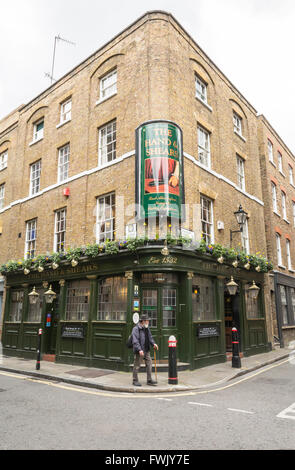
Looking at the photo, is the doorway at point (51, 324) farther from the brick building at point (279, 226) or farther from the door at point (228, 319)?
the brick building at point (279, 226)

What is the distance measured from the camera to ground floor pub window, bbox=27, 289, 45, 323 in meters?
14.0

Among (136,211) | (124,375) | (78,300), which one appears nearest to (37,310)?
(78,300)

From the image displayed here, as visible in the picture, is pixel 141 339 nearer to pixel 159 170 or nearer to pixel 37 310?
pixel 159 170

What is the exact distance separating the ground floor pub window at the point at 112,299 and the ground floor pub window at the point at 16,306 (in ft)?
18.4

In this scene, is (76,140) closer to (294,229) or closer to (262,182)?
(262,182)

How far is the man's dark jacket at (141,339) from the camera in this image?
26.4ft

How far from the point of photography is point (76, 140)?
14.3 m

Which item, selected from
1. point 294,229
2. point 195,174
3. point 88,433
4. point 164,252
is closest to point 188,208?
point 195,174

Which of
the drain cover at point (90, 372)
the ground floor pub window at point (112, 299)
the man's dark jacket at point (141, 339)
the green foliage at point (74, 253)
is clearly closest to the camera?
the man's dark jacket at point (141, 339)

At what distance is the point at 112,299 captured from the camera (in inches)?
434

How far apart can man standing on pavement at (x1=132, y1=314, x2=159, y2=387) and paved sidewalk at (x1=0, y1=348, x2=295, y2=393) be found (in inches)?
9.8

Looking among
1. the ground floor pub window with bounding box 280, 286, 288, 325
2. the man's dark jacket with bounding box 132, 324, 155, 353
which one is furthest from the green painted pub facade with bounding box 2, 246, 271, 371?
the ground floor pub window with bounding box 280, 286, 288, 325

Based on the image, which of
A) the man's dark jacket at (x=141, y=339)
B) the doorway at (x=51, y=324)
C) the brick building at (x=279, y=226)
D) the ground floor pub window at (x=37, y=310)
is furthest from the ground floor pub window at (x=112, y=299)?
the brick building at (x=279, y=226)

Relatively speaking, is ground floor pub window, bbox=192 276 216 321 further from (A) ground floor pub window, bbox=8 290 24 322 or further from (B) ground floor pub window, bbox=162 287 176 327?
(A) ground floor pub window, bbox=8 290 24 322
